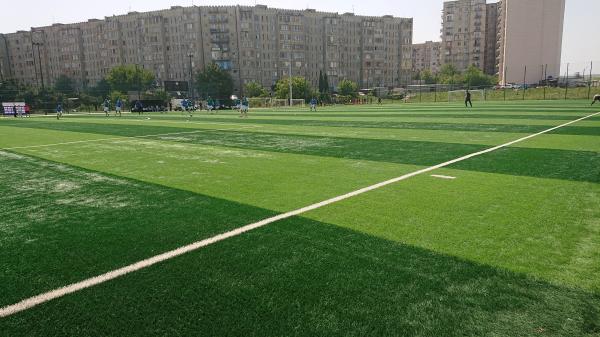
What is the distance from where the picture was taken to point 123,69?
10344 centimetres

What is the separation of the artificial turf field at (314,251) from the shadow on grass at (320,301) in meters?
0.01

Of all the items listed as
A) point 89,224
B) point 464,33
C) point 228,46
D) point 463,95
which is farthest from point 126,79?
point 464,33

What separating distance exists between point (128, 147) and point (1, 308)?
11.6 meters

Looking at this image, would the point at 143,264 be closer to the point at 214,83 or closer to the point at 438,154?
the point at 438,154

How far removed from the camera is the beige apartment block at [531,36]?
125 metres

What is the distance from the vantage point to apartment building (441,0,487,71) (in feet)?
511

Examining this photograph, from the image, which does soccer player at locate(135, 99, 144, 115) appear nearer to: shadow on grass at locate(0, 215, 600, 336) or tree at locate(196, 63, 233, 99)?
tree at locate(196, 63, 233, 99)

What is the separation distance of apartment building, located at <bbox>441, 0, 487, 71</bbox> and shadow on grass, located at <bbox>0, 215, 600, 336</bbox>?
568ft

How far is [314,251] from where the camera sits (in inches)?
170

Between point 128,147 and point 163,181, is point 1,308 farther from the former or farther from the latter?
point 128,147

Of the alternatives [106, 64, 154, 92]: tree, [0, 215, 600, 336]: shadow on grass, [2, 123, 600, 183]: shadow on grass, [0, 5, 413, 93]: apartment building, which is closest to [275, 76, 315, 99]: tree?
[0, 5, 413, 93]: apartment building

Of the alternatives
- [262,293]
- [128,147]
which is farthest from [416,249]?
[128,147]

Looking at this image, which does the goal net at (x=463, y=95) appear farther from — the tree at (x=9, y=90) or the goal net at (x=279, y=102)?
the tree at (x=9, y=90)

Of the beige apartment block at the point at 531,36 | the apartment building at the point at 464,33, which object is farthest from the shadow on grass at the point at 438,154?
the apartment building at the point at 464,33
